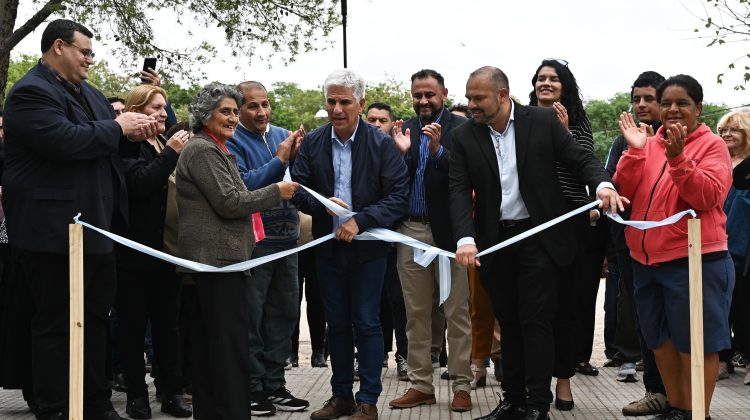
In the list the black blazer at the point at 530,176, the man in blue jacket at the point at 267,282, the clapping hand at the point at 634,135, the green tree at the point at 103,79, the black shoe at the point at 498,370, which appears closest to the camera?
the clapping hand at the point at 634,135

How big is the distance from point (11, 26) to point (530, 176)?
1135 centimetres

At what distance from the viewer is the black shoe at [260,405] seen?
751 cm

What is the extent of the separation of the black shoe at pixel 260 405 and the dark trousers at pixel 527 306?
1.76 m

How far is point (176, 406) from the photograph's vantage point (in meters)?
7.52

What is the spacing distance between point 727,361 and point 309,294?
3.96 m

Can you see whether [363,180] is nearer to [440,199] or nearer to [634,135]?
[440,199]

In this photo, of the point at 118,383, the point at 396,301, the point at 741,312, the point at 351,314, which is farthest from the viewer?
the point at 396,301

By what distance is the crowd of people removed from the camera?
20.8 ft

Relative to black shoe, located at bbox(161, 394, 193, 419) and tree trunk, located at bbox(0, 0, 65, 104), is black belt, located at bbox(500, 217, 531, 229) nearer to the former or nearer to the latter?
black shoe, located at bbox(161, 394, 193, 419)

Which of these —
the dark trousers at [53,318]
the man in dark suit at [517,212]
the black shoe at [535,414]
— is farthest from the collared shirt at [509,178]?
the dark trousers at [53,318]

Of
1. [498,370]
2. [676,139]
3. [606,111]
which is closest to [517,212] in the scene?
[676,139]

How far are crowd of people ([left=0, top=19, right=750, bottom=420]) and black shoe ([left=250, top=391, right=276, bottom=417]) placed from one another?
1cm

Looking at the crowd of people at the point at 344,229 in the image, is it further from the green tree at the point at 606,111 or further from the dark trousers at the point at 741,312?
the green tree at the point at 606,111

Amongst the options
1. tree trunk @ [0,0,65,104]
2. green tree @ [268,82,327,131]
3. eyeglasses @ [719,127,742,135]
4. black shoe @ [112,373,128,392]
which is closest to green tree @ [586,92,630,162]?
green tree @ [268,82,327,131]
